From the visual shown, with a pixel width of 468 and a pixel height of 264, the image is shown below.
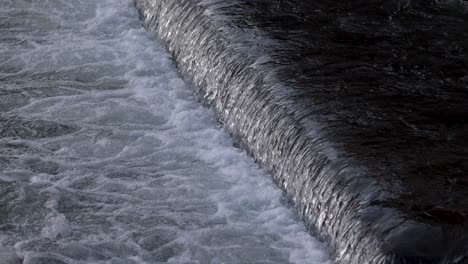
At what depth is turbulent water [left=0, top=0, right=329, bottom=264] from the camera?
22.9ft

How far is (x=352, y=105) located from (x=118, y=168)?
179 centimetres

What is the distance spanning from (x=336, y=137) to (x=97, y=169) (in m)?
1.94

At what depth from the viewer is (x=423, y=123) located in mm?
7125

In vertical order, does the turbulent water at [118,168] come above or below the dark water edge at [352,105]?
below

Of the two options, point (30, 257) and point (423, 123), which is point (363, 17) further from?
point (30, 257)

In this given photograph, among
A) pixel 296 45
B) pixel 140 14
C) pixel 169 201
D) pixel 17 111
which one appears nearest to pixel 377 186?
pixel 169 201

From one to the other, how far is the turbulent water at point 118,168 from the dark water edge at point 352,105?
235 mm

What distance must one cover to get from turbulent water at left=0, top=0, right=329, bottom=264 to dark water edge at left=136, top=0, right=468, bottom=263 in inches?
9.2

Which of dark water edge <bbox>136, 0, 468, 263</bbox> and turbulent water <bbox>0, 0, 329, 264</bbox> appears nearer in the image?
dark water edge <bbox>136, 0, 468, 263</bbox>

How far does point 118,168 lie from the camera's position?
8062mm

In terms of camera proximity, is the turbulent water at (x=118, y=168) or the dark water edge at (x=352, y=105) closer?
the dark water edge at (x=352, y=105)

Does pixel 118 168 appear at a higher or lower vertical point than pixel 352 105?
lower

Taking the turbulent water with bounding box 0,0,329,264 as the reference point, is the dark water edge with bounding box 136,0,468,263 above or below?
above

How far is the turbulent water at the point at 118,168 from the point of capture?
6.97m
